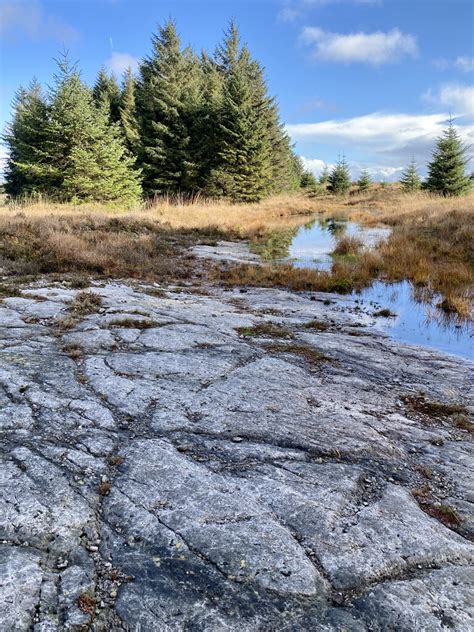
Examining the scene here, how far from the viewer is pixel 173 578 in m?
2.06

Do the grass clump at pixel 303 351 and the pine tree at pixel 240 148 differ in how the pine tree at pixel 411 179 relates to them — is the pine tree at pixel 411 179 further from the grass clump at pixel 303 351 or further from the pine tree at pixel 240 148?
the grass clump at pixel 303 351

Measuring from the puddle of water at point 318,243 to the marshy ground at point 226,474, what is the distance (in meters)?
5.79

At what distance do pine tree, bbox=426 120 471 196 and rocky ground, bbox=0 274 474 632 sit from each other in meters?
27.1

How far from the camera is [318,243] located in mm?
16438

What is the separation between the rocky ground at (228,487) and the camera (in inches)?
76.9

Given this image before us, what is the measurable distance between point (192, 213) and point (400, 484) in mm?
19033

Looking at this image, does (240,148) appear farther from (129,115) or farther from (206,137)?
(129,115)

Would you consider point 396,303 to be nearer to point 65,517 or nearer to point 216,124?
point 65,517

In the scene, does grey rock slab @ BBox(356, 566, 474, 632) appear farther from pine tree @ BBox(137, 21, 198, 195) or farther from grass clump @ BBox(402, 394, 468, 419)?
pine tree @ BBox(137, 21, 198, 195)

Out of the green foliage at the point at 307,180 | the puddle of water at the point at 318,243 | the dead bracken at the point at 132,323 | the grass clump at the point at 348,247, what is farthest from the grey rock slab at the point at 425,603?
the green foliage at the point at 307,180

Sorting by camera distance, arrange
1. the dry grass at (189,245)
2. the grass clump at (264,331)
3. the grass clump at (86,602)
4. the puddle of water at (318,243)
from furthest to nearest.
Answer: the puddle of water at (318,243) → the dry grass at (189,245) → the grass clump at (264,331) → the grass clump at (86,602)

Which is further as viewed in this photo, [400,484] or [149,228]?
[149,228]

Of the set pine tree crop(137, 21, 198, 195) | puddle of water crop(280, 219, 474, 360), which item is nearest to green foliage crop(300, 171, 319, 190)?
pine tree crop(137, 21, 198, 195)

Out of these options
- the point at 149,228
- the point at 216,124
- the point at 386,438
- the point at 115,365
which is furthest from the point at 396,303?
the point at 216,124
